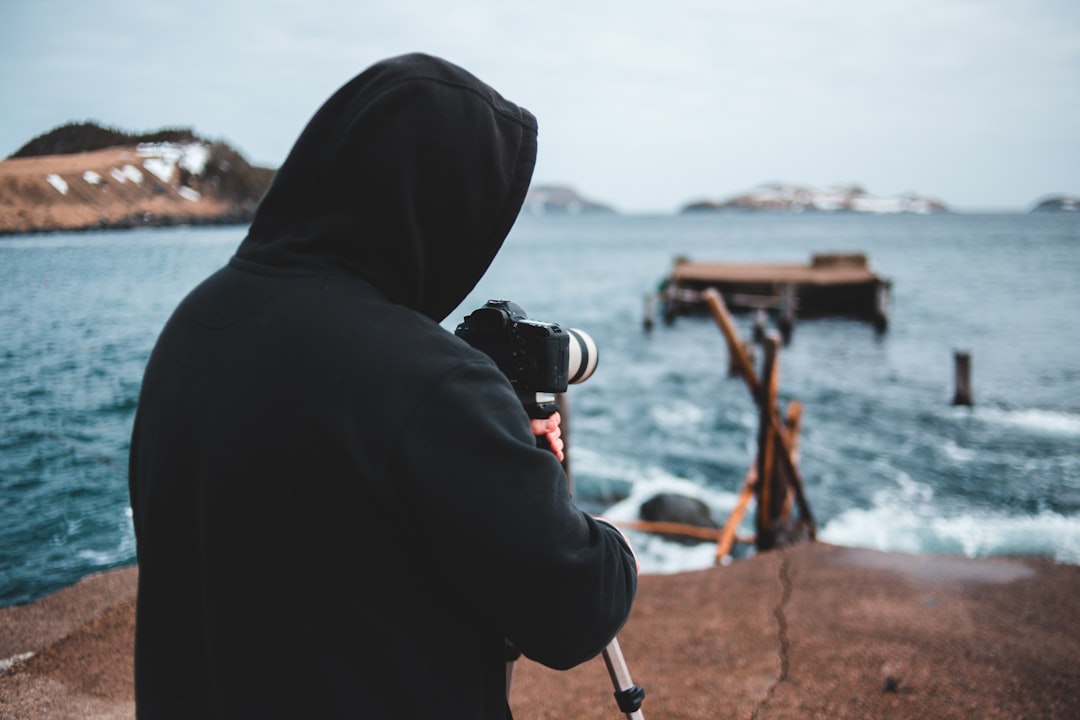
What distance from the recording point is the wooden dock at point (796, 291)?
27.0m

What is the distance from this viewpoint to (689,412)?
54.2ft

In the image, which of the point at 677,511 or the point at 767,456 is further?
the point at 677,511

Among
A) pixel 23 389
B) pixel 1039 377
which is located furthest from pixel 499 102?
pixel 1039 377

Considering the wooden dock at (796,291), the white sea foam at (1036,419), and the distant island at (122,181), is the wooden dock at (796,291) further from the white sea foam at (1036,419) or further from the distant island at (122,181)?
the distant island at (122,181)

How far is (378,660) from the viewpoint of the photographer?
117 cm

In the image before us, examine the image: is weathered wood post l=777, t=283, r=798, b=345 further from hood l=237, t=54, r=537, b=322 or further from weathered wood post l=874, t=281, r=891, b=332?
hood l=237, t=54, r=537, b=322

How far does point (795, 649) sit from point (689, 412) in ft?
40.5

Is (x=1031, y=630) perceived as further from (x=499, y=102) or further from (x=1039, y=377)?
(x=1039, y=377)

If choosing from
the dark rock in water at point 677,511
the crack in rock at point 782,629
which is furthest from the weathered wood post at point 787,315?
the crack in rock at point 782,629

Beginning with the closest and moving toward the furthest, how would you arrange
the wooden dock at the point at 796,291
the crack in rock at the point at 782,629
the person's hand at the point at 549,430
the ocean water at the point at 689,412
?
the person's hand at the point at 549,430
the crack in rock at the point at 782,629
the ocean water at the point at 689,412
the wooden dock at the point at 796,291

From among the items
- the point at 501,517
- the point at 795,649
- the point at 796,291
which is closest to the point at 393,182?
the point at 501,517

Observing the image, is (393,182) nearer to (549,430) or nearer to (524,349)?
(524,349)

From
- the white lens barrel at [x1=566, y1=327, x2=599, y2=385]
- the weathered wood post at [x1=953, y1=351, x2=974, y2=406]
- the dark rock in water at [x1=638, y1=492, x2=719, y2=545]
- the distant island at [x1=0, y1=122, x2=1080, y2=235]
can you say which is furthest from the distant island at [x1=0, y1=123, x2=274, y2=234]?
the weathered wood post at [x1=953, y1=351, x2=974, y2=406]

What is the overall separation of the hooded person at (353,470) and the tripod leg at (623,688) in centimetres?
95
